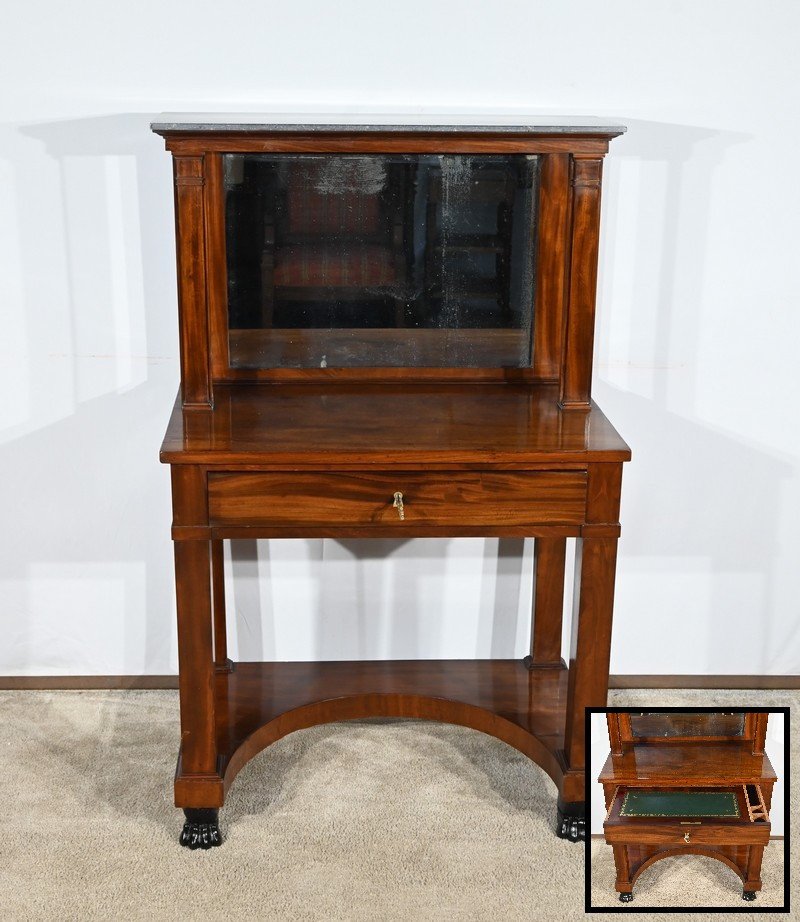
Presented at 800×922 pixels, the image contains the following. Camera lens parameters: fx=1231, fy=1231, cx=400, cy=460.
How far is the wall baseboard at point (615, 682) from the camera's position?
2945 mm

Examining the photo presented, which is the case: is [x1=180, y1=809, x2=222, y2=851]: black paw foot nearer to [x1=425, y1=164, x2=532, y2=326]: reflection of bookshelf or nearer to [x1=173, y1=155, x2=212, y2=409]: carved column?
Result: [x1=173, y1=155, x2=212, y2=409]: carved column

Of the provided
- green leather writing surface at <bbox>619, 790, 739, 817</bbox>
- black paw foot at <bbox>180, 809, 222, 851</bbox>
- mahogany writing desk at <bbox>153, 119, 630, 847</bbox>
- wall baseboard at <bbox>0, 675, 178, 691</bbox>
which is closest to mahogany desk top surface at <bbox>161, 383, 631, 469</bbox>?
mahogany writing desk at <bbox>153, 119, 630, 847</bbox>

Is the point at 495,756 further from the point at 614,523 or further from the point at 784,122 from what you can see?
the point at 784,122

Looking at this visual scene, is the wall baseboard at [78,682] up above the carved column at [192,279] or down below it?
below

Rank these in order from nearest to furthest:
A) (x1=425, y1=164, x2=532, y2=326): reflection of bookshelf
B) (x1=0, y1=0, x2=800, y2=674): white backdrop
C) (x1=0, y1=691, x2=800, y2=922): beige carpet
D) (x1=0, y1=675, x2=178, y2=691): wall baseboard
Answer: (x1=0, y1=691, x2=800, y2=922): beige carpet → (x1=425, y1=164, x2=532, y2=326): reflection of bookshelf → (x1=0, y1=0, x2=800, y2=674): white backdrop → (x1=0, y1=675, x2=178, y2=691): wall baseboard

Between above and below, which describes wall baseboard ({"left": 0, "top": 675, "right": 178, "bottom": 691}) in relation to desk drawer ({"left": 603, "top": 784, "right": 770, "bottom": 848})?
below

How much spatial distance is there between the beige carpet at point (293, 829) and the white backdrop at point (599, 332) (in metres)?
0.28

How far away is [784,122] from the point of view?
8.66 feet

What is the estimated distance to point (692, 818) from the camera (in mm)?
2164

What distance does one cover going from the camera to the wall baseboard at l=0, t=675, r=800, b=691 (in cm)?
295

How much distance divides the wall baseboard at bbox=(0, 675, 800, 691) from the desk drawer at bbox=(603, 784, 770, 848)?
0.81 m

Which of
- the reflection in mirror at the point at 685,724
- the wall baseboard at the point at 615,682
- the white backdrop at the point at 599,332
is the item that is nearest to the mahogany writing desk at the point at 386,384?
the reflection in mirror at the point at 685,724

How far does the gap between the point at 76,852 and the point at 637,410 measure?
4.97 feet

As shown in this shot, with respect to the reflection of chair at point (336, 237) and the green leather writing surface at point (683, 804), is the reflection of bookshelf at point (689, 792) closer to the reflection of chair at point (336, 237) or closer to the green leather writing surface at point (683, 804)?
the green leather writing surface at point (683, 804)
